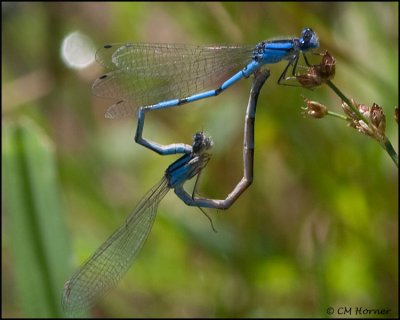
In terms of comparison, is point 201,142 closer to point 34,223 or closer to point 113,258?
point 113,258

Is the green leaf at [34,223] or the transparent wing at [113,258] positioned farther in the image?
the green leaf at [34,223]

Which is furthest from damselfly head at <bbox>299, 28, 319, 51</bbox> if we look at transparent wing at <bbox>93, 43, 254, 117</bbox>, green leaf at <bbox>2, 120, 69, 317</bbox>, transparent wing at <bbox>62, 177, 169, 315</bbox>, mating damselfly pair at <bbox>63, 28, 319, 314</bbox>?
green leaf at <bbox>2, 120, 69, 317</bbox>

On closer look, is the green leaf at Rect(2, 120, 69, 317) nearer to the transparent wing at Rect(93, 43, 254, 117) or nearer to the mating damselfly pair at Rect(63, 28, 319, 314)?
the mating damselfly pair at Rect(63, 28, 319, 314)

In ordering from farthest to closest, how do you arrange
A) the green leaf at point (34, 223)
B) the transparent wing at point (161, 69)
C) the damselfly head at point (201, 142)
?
the green leaf at point (34, 223)
the transparent wing at point (161, 69)
the damselfly head at point (201, 142)

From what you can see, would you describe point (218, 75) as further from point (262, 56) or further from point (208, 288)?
point (208, 288)

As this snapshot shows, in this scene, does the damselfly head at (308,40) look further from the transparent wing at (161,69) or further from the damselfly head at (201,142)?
the damselfly head at (201,142)

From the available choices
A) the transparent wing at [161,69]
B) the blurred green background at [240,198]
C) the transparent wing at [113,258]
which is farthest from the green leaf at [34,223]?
the transparent wing at [161,69]

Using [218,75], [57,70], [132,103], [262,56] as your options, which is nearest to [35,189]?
[132,103]
